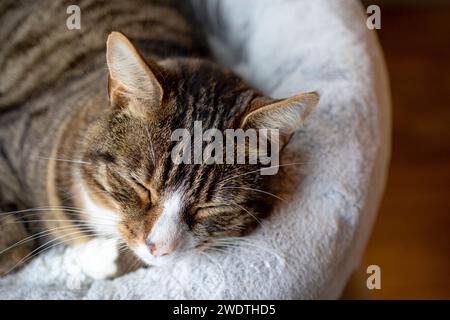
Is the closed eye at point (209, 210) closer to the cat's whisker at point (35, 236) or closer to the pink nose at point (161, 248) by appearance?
the pink nose at point (161, 248)

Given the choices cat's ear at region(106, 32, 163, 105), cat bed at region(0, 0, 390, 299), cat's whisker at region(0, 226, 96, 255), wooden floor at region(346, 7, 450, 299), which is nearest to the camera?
cat's ear at region(106, 32, 163, 105)

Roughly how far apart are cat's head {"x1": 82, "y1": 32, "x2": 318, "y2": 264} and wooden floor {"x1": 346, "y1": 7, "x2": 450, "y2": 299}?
67 cm

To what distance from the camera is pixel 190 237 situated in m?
0.95

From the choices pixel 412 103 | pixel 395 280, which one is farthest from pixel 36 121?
pixel 412 103

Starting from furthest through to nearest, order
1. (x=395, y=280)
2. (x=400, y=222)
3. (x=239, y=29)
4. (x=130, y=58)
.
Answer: (x=400, y=222), (x=395, y=280), (x=239, y=29), (x=130, y=58)

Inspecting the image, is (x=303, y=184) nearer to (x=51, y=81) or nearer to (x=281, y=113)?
(x=281, y=113)

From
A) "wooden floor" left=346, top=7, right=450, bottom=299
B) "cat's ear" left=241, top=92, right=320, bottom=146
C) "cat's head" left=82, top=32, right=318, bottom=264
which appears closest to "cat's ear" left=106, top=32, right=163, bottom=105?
"cat's head" left=82, top=32, right=318, bottom=264

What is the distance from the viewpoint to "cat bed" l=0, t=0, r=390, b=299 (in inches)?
39.9

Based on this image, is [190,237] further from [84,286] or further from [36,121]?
[36,121]

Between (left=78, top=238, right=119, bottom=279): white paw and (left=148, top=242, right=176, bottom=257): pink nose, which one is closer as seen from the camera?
(left=148, top=242, right=176, bottom=257): pink nose

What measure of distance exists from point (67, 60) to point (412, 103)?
1.27 meters

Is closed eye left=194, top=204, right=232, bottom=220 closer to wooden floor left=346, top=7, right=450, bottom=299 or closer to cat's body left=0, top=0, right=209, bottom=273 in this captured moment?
cat's body left=0, top=0, right=209, bottom=273

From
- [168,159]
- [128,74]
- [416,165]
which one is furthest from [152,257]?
[416,165]

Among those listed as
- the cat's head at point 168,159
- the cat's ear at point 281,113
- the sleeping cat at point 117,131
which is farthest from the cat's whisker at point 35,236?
the cat's ear at point 281,113
